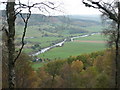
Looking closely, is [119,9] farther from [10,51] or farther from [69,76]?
[69,76]

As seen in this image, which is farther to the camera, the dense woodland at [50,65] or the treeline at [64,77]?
the treeline at [64,77]

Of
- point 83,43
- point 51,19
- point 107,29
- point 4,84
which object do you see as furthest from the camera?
point 83,43

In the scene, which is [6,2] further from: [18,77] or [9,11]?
[18,77]

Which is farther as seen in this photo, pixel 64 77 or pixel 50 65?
pixel 50 65

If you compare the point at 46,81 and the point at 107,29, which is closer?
the point at 107,29

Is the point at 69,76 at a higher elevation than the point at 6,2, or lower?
lower

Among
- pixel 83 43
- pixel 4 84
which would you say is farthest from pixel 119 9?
pixel 83 43

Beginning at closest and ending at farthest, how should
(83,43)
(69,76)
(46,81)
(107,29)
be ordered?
(107,29), (46,81), (69,76), (83,43)

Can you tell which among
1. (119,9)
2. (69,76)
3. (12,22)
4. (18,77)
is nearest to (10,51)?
(12,22)

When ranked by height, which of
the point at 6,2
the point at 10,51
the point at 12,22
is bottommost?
the point at 10,51

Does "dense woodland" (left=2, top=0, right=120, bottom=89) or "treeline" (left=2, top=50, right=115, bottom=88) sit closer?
"dense woodland" (left=2, top=0, right=120, bottom=89)
